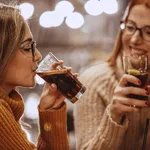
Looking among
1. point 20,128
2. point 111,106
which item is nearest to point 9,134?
point 20,128

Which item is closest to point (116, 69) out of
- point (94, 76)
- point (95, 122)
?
point (94, 76)

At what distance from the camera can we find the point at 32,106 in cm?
581

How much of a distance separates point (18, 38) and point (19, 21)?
0.29 ft

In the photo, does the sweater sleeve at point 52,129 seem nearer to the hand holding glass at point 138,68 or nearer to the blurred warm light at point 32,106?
the hand holding glass at point 138,68

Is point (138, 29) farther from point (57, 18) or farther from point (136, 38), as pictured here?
point (57, 18)

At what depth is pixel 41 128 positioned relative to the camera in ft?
7.32

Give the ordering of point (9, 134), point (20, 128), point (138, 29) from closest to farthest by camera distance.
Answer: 1. point (9, 134)
2. point (20, 128)
3. point (138, 29)

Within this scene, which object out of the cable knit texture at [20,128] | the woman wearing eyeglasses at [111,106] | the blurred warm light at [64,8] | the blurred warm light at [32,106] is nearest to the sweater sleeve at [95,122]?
the woman wearing eyeglasses at [111,106]

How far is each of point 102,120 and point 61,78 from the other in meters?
0.38

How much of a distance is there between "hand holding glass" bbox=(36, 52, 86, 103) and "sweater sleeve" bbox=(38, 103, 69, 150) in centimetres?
20

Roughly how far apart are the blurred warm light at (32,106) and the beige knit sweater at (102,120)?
9.69 feet

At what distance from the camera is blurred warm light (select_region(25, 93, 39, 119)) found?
5378 millimetres

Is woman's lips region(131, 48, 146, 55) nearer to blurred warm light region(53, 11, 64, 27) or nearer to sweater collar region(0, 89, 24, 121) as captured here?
sweater collar region(0, 89, 24, 121)

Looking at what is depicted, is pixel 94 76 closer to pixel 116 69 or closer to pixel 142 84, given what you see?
pixel 116 69
